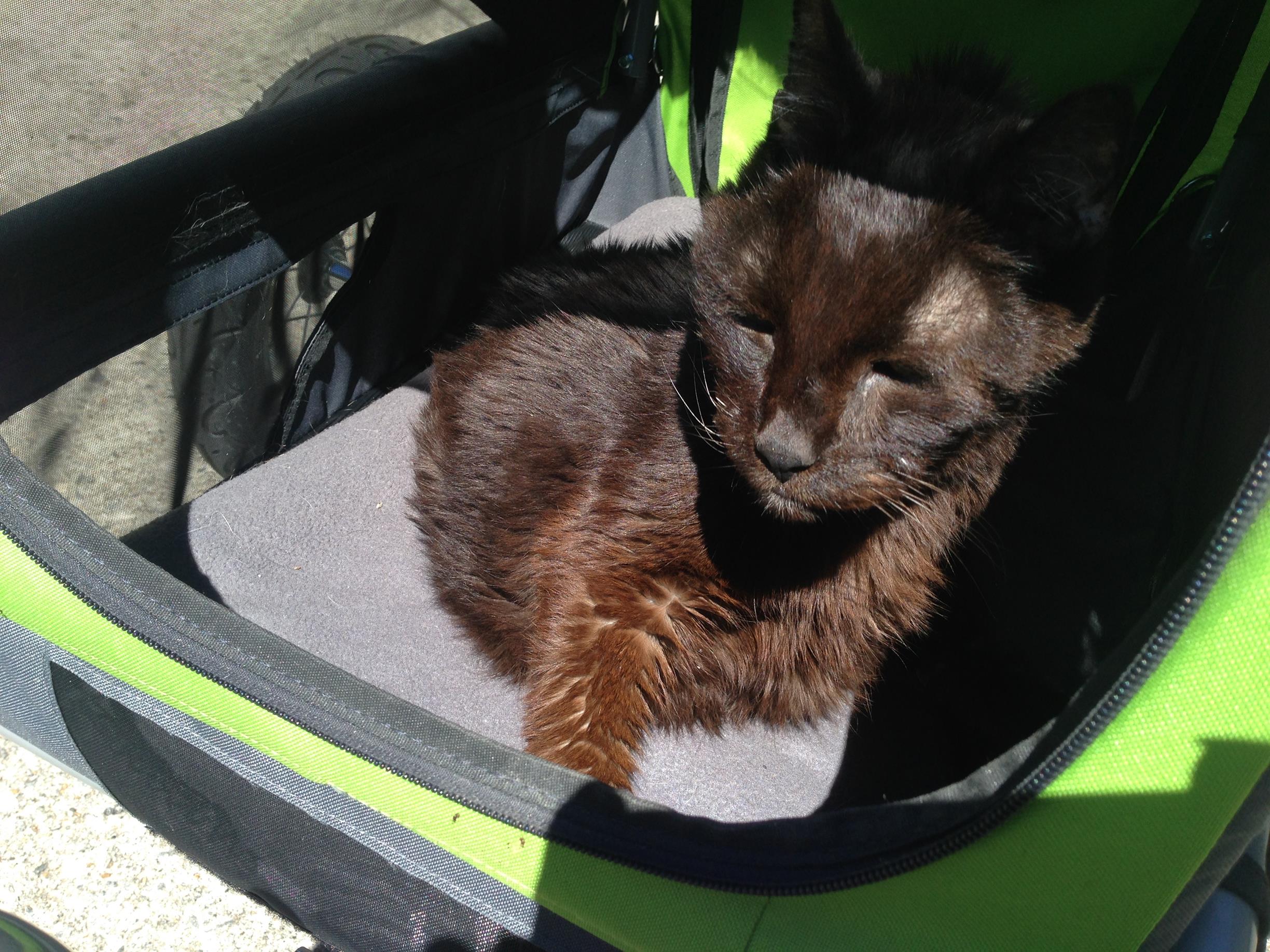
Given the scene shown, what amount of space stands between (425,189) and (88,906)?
1493 mm

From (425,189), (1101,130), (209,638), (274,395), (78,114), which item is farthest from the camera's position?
(274,395)

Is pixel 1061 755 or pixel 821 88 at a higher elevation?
pixel 821 88

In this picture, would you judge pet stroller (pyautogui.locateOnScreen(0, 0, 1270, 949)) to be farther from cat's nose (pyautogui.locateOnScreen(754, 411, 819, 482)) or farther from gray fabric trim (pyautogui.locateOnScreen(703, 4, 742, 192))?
cat's nose (pyautogui.locateOnScreen(754, 411, 819, 482))

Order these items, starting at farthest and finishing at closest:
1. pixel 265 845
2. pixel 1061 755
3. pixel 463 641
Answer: pixel 463 641 → pixel 265 845 → pixel 1061 755

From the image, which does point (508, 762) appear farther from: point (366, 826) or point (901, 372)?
point (901, 372)

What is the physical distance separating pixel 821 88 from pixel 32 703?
137 centimetres

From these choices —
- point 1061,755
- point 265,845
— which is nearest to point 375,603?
point 265,845

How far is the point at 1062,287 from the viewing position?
3.48ft

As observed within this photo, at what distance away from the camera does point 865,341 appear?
103 centimetres

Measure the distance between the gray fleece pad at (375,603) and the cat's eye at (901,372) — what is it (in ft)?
2.42

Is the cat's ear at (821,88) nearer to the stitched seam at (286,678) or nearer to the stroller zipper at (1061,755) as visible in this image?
the stroller zipper at (1061,755)

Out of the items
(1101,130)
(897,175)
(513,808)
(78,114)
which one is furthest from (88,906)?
(1101,130)

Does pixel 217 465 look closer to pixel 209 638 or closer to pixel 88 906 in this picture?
pixel 88 906

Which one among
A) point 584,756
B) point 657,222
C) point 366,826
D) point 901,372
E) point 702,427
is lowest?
point 584,756
